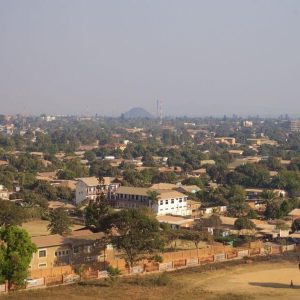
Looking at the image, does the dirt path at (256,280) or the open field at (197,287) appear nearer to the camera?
the open field at (197,287)

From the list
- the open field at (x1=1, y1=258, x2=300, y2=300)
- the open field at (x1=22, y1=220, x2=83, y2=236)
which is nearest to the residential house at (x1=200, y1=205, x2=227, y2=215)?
the open field at (x1=22, y1=220, x2=83, y2=236)

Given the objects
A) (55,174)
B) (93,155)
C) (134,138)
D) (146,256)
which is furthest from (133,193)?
(134,138)

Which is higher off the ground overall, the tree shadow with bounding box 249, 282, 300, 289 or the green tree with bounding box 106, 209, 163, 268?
the green tree with bounding box 106, 209, 163, 268

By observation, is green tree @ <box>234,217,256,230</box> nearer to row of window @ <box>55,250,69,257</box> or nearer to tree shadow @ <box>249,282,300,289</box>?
tree shadow @ <box>249,282,300,289</box>

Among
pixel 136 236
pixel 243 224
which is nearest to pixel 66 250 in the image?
pixel 136 236

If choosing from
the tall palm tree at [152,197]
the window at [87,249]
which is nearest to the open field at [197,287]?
the window at [87,249]

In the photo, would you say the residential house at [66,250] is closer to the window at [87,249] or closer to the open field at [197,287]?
the window at [87,249]

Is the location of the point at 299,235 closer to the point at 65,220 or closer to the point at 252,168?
the point at 65,220
